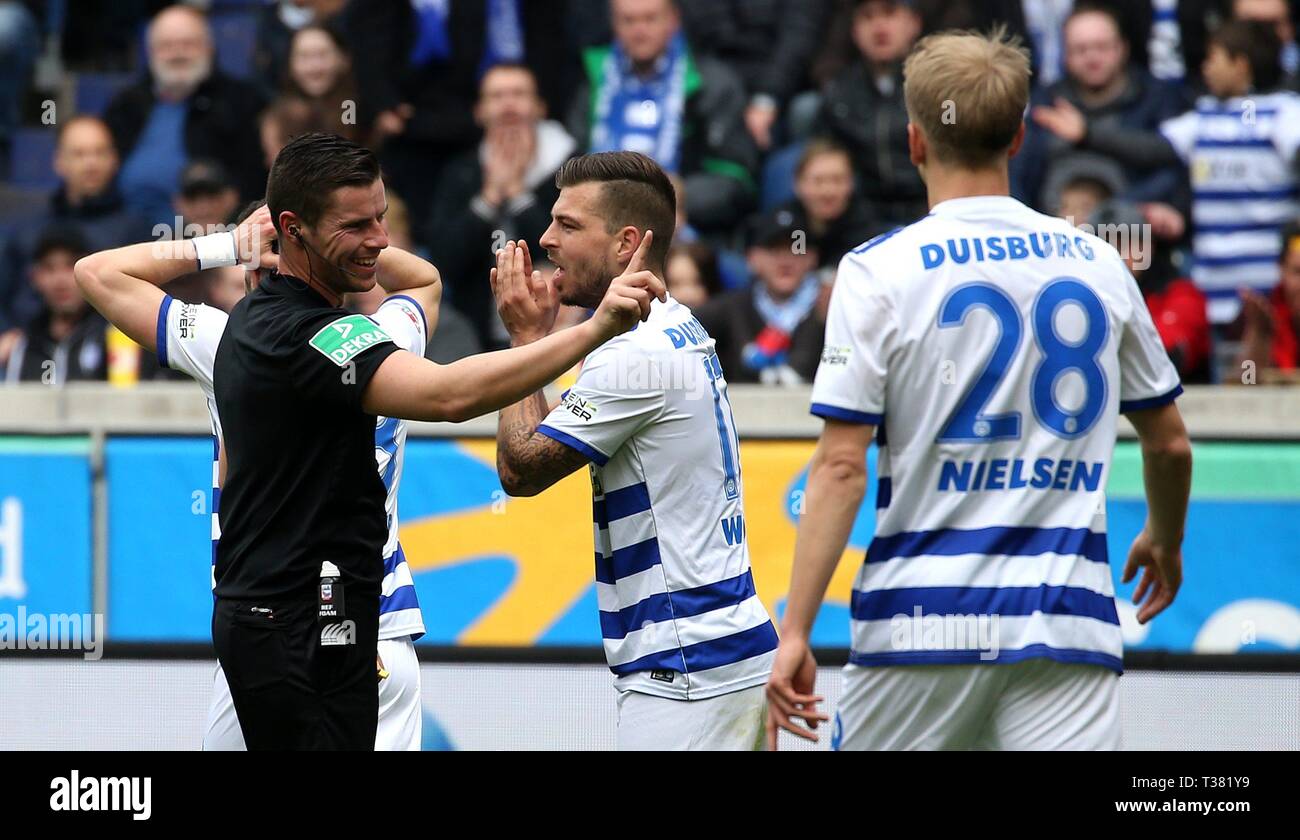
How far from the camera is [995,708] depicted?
3.71 meters

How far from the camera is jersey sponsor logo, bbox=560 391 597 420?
428cm

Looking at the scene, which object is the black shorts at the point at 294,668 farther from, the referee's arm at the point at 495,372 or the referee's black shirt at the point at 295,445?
the referee's arm at the point at 495,372

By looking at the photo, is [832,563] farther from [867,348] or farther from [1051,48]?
[1051,48]

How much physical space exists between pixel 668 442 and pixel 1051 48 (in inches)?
272

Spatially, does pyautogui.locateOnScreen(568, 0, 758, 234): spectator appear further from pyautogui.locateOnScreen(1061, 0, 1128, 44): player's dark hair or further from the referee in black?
the referee in black

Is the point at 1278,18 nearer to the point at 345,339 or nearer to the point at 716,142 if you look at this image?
the point at 716,142

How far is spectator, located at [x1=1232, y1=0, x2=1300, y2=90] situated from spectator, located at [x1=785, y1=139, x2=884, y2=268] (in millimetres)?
2438

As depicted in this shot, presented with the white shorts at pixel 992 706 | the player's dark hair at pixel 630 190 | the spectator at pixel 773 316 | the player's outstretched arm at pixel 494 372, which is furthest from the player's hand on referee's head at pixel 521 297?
the spectator at pixel 773 316

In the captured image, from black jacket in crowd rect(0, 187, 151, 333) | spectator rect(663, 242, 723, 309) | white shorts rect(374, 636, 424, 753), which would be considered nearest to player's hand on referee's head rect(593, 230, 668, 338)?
white shorts rect(374, 636, 424, 753)

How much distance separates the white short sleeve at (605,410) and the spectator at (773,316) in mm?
3947

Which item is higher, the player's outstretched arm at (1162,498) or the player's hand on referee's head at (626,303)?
the player's hand on referee's head at (626,303)

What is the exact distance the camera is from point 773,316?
340 inches

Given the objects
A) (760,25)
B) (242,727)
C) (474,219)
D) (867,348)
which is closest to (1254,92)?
(760,25)

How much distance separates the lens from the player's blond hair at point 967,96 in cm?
369
